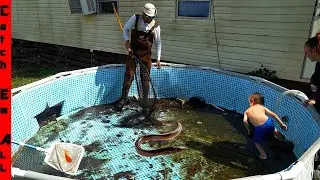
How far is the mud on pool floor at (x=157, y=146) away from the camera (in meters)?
5.77

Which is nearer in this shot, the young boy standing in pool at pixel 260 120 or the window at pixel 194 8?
the young boy standing in pool at pixel 260 120

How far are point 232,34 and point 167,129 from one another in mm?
3639

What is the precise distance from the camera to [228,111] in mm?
8875

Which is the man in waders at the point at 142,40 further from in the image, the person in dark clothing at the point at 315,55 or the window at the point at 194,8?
the person in dark clothing at the point at 315,55

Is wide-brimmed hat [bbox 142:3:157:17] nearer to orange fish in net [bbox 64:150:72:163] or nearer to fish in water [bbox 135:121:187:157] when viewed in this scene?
fish in water [bbox 135:121:187:157]

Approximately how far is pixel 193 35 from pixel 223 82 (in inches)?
79.7

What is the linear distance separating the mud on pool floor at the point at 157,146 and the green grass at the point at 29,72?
4.34 meters

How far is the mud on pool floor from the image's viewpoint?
5.77 metres

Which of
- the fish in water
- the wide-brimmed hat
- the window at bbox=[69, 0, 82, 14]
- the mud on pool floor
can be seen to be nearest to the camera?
the mud on pool floor

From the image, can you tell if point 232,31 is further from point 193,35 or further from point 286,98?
point 286,98

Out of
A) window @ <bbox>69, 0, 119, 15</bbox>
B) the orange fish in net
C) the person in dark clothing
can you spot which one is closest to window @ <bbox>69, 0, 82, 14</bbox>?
window @ <bbox>69, 0, 119, 15</bbox>

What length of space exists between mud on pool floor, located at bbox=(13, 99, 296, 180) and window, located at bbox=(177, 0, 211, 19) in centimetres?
295

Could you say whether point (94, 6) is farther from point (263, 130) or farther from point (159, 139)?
point (263, 130)

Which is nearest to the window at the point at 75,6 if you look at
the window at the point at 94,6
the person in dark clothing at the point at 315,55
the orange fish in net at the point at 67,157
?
the window at the point at 94,6
